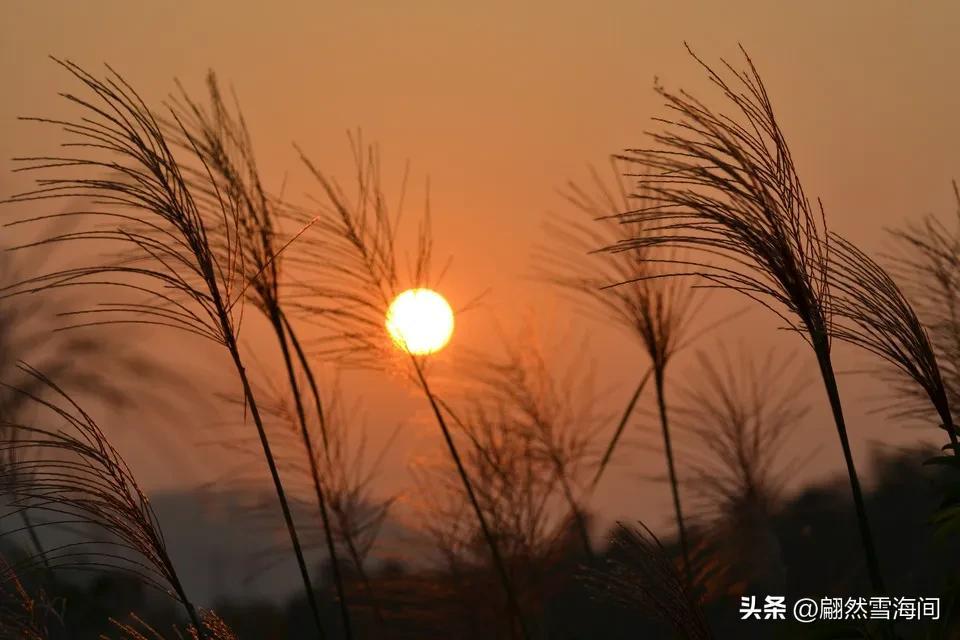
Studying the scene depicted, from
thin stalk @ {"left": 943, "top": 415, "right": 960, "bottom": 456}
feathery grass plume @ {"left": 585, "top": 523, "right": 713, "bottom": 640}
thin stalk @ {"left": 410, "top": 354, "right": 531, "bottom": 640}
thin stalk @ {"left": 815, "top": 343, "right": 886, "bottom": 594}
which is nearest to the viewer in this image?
thin stalk @ {"left": 815, "top": 343, "right": 886, "bottom": 594}

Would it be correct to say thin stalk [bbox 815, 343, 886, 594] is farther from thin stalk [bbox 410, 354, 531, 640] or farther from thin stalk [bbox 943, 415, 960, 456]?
thin stalk [bbox 410, 354, 531, 640]

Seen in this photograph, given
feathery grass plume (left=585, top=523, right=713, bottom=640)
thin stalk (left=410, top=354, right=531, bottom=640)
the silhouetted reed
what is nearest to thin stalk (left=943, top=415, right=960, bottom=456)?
feathery grass plume (left=585, top=523, right=713, bottom=640)

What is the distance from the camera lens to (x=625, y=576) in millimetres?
1966

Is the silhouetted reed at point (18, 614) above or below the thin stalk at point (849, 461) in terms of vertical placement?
below

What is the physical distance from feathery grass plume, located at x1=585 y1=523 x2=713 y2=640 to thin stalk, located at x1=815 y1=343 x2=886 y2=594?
1.43 ft

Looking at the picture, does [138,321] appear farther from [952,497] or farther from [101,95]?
[952,497]

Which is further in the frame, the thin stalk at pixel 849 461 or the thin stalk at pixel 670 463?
the thin stalk at pixel 670 463

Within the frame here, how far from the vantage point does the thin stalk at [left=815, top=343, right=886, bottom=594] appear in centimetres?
140

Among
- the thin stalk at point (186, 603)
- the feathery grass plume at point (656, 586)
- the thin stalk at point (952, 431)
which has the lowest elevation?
the thin stalk at point (186, 603)

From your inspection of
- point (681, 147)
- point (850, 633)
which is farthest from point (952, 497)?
point (681, 147)

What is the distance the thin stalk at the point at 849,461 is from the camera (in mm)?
1399

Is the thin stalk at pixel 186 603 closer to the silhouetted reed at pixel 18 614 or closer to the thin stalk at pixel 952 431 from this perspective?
the silhouetted reed at pixel 18 614

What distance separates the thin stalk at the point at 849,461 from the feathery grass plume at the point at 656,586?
0.43 m

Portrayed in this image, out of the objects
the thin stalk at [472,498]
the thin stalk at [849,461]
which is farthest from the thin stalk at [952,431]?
the thin stalk at [472,498]
